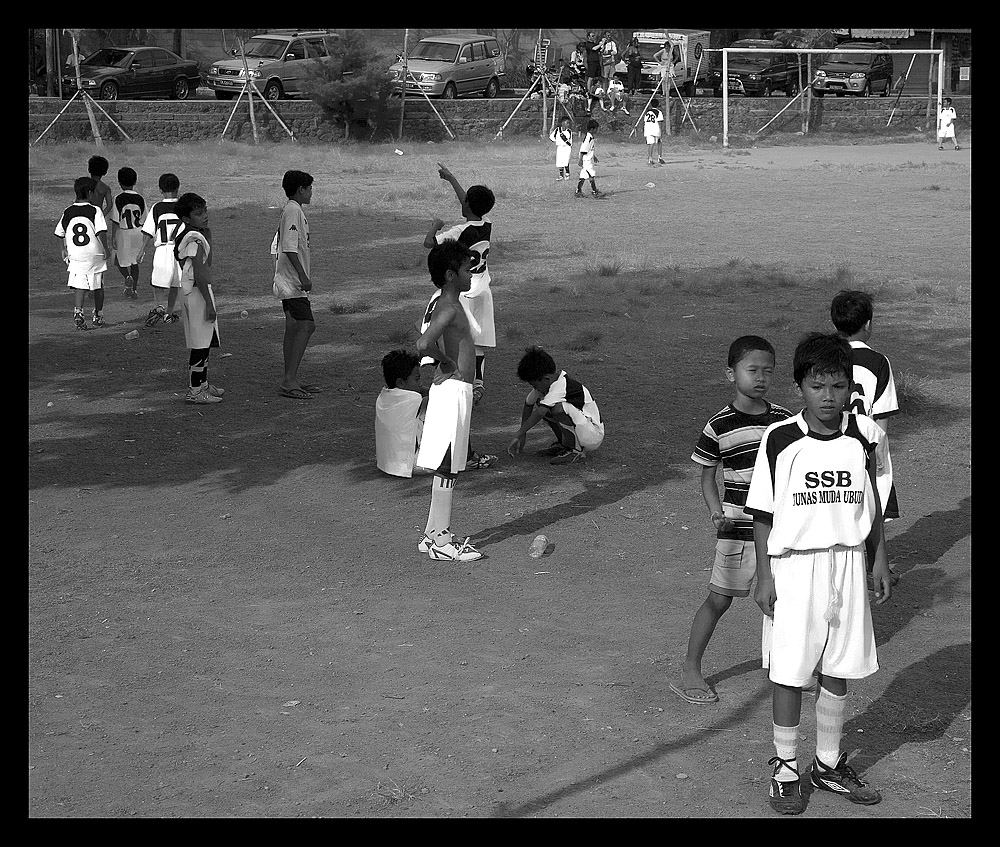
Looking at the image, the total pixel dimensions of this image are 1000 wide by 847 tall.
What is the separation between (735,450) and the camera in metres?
4.62

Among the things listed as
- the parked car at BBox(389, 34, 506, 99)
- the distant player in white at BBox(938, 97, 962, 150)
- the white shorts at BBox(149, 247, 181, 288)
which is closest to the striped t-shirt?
the white shorts at BBox(149, 247, 181, 288)

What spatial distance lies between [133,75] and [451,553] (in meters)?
33.8

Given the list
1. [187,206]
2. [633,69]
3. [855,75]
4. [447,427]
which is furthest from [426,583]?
[855,75]

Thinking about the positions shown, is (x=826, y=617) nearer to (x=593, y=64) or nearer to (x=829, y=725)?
(x=829, y=725)

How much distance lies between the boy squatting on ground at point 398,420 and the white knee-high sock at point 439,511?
136 centimetres

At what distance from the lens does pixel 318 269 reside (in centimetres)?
1526

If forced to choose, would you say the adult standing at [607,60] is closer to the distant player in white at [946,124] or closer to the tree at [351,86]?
the tree at [351,86]

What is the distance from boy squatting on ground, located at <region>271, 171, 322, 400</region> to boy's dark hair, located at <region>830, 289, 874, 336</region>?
4390 millimetres

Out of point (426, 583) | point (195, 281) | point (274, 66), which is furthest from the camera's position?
point (274, 66)

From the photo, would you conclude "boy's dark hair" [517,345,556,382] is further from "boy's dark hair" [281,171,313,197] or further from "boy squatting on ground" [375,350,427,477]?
"boy's dark hair" [281,171,313,197]

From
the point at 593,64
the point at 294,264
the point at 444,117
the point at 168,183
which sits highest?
the point at 593,64

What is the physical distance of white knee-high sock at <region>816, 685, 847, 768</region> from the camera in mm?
3934

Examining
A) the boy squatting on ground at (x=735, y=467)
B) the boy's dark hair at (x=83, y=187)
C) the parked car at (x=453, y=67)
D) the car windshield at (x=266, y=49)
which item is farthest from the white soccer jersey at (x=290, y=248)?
the car windshield at (x=266, y=49)

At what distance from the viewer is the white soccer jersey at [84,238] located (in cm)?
1122
